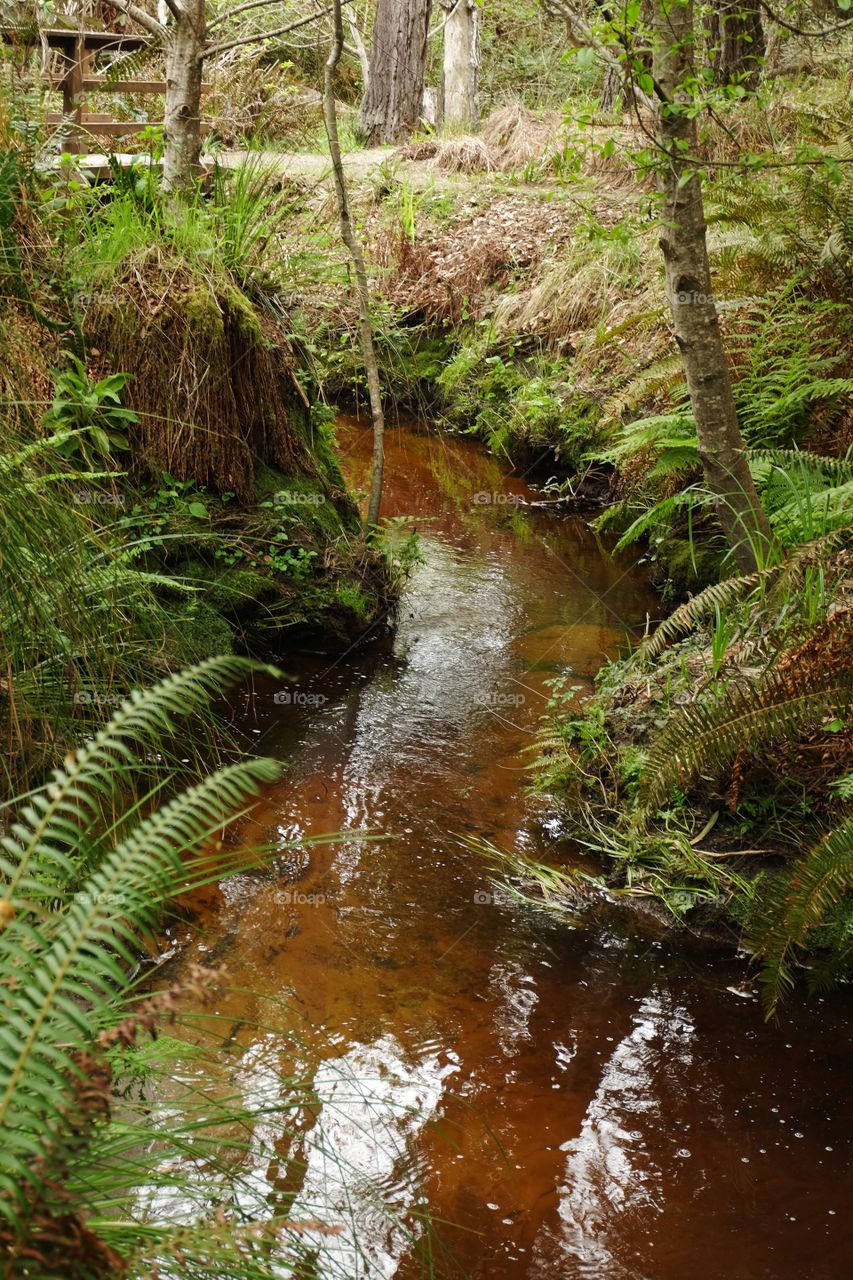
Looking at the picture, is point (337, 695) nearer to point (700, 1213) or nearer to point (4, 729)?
point (4, 729)

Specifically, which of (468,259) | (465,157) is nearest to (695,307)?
(468,259)

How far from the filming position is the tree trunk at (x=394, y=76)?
45.9 ft

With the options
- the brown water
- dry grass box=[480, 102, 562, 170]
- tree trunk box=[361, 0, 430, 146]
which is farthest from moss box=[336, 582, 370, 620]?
tree trunk box=[361, 0, 430, 146]

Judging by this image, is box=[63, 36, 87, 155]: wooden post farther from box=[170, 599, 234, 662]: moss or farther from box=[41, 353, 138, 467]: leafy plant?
box=[170, 599, 234, 662]: moss

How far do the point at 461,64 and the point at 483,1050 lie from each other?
624 inches

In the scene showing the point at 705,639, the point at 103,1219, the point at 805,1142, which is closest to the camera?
the point at 103,1219

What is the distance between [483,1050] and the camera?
10.2ft

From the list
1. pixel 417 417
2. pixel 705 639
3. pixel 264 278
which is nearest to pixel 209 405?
pixel 264 278

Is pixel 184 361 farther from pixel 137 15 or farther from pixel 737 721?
pixel 737 721

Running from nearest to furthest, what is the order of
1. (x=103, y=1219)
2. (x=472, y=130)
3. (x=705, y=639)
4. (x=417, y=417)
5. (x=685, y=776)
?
(x=103, y=1219) → (x=685, y=776) → (x=705, y=639) → (x=417, y=417) → (x=472, y=130)

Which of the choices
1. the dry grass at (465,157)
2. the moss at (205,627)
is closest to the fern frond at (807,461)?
the moss at (205,627)

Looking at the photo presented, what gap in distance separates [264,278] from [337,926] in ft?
11.1

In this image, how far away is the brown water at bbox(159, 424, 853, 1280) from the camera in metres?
2.50

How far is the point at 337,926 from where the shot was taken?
354cm
